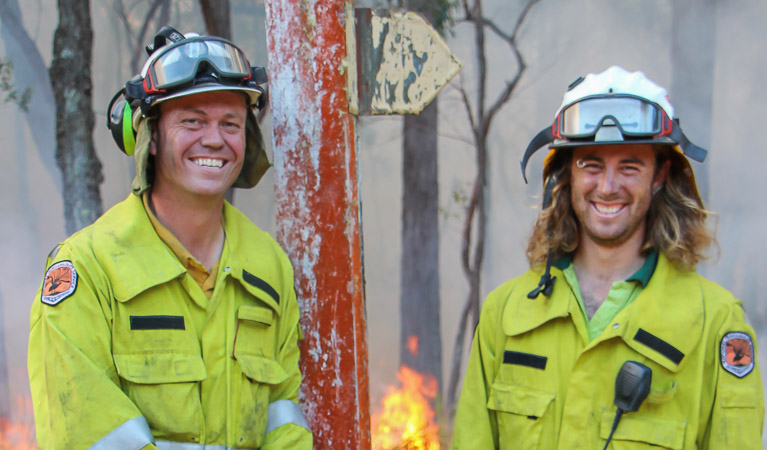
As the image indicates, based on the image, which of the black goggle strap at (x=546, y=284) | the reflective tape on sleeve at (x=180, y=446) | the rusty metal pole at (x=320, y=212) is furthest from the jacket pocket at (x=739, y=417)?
the reflective tape on sleeve at (x=180, y=446)

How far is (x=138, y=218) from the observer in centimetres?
244

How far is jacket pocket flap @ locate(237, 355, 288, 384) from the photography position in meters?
2.43

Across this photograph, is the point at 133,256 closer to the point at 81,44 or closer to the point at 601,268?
the point at 601,268

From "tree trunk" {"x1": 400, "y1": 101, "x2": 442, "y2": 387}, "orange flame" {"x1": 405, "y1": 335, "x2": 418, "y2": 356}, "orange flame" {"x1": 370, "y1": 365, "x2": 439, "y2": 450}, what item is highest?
"tree trunk" {"x1": 400, "y1": 101, "x2": 442, "y2": 387}

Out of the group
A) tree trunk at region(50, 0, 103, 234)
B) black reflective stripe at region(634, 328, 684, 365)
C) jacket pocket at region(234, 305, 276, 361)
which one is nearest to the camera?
black reflective stripe at region(634, 328, 684, 365)

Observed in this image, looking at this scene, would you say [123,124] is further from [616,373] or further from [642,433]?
[642,433]

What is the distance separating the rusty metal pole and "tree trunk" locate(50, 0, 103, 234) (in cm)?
296

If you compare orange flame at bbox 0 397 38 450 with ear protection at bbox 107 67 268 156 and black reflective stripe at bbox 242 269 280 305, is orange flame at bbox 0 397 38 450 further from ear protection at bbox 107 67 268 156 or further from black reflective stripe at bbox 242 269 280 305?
black reflective stripe at bbox 242 269 280 305

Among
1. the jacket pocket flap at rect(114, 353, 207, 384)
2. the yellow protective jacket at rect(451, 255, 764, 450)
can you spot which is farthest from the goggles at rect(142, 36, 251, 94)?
the yellow protective jacket at rect(451, 255, 764, 450)

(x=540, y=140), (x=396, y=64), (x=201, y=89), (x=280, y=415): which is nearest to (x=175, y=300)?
(x=280, y=415)

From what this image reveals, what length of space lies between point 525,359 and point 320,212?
3.22ft

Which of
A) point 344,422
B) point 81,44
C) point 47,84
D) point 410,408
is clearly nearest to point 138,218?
point 344,422

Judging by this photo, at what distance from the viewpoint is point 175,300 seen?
2395mm

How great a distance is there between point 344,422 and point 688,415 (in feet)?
4.25
